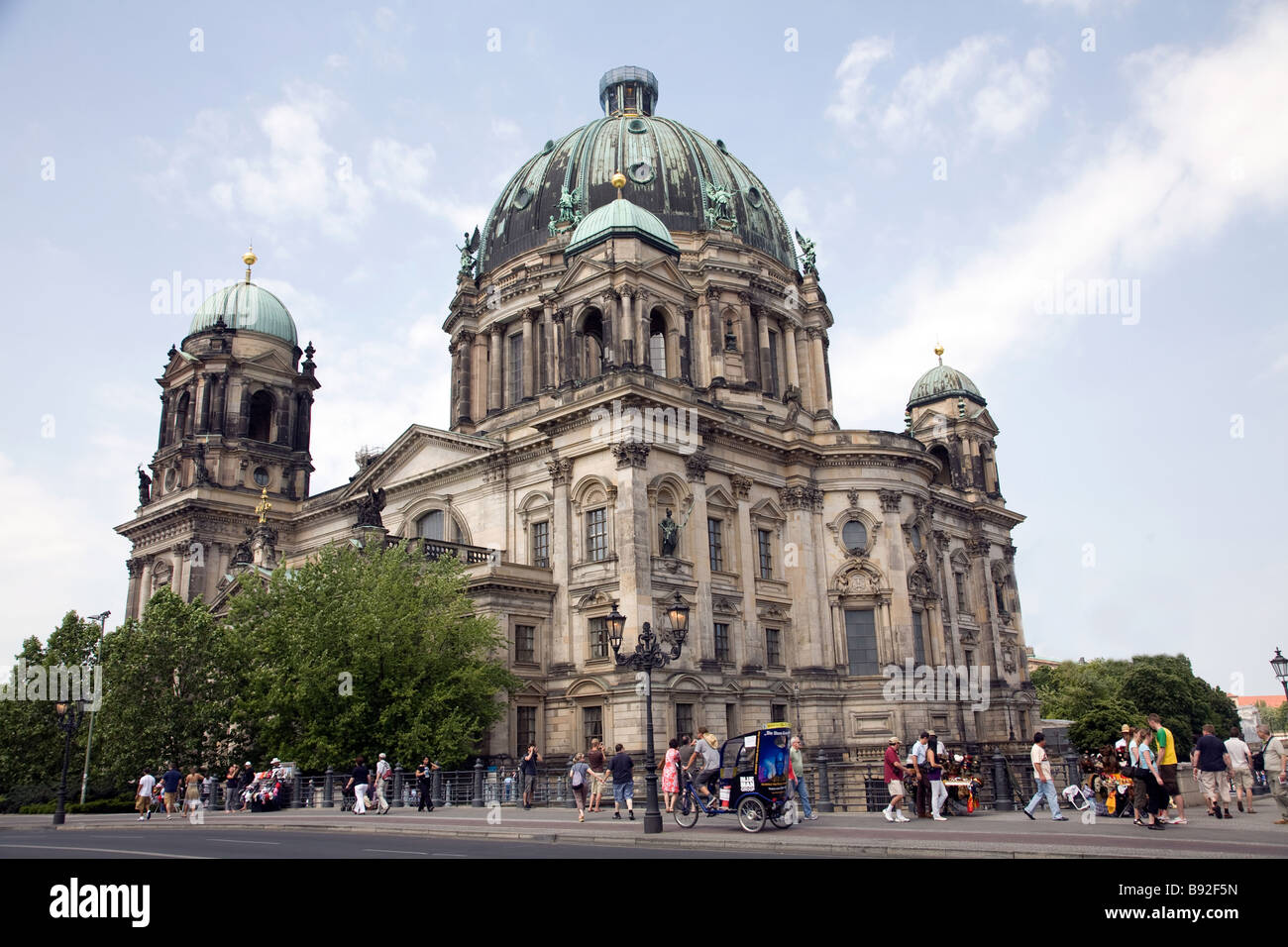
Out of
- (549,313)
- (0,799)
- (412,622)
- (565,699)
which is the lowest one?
(0,799)


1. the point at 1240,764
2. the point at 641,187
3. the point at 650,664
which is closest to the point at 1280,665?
the point at 1240,764

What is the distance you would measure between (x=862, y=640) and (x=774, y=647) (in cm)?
446

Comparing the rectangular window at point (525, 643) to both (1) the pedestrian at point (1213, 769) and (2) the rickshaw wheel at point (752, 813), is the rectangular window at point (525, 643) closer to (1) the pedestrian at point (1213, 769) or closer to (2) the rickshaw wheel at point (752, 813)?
(2) the rickshaw wheel at point (752, 813)

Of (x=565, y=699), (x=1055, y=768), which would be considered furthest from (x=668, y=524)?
(x=1055, y=768)

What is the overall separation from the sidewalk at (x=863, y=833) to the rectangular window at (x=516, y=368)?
27.6 meters

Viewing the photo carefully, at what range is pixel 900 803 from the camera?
2181 cm

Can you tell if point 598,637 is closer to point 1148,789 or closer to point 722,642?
point 722,642

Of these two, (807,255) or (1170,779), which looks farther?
(807,255)

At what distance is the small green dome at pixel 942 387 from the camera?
65.6m

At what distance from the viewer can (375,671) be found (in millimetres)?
33594

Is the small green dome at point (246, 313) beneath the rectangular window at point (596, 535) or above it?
above

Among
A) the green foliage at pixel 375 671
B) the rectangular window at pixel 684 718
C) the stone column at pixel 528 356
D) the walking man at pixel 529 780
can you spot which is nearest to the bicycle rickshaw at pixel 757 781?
the walking man at pixel 529 780

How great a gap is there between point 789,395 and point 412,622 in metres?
23.6
